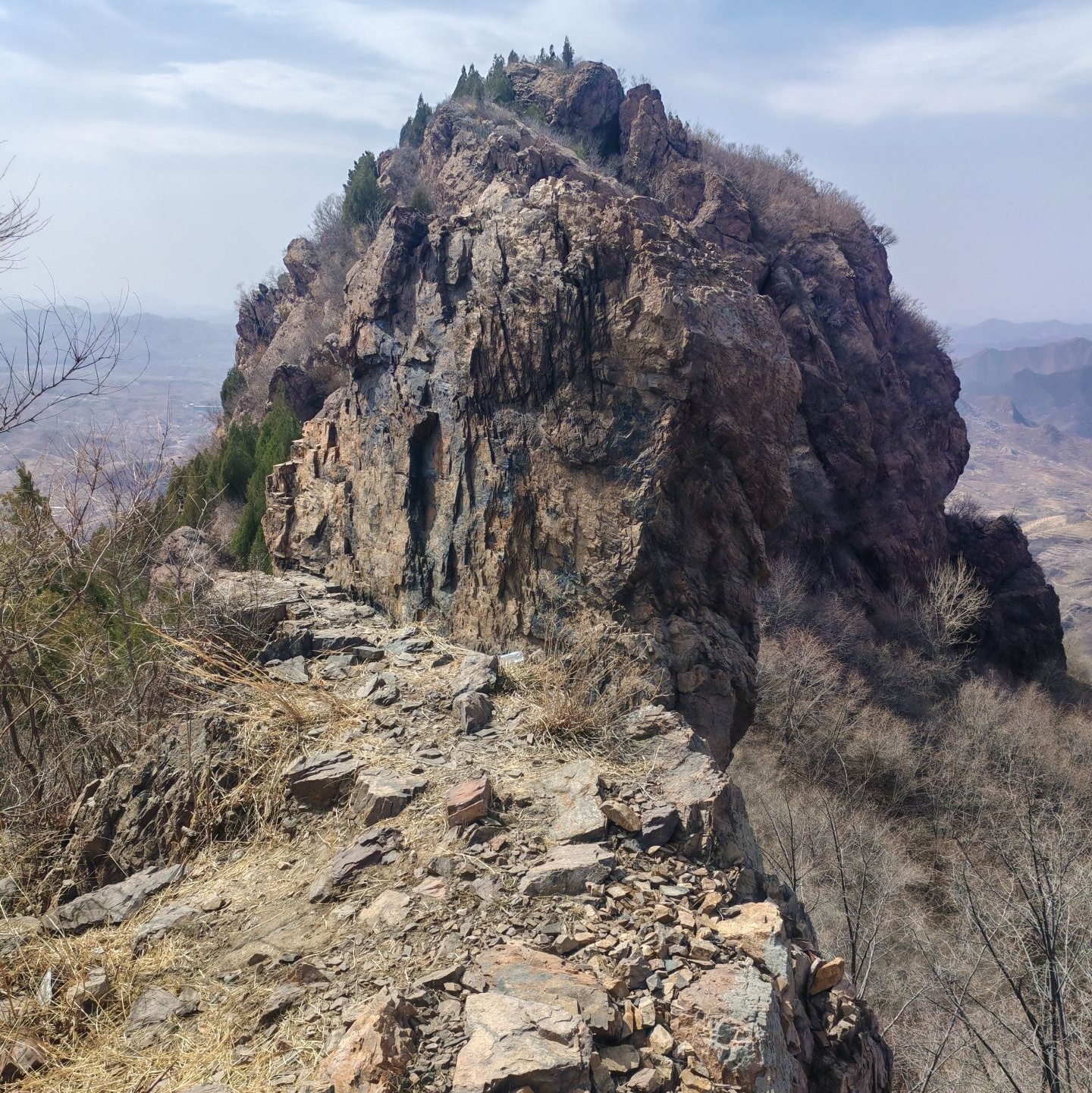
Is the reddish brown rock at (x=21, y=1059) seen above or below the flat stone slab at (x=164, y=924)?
above

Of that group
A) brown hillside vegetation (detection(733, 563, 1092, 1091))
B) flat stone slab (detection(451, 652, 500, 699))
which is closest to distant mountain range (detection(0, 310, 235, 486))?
flat stone slab (detection(451, 652, 500, 699))

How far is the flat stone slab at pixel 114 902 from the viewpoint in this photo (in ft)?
12.4

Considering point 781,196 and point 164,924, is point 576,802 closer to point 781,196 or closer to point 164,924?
point 164,924

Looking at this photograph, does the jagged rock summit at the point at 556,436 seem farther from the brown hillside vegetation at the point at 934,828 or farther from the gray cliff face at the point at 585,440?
the brown hillside vegetation at the point at 934,828

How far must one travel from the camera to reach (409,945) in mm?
3010

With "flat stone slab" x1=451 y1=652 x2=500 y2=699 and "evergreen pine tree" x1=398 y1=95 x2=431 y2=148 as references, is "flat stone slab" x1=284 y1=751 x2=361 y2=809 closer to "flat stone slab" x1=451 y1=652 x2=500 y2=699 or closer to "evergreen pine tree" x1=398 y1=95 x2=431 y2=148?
"flat stone slab" x1=451 y1=652 x2=500 y2=699

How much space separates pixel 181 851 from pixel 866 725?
66.3 ft

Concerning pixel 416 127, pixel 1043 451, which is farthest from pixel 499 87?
pixel 1043 451

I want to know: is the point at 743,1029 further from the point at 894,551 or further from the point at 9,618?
the point at 894,551

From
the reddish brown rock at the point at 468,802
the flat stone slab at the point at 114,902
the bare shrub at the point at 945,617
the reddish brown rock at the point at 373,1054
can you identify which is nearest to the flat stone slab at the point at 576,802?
the reddish brown rock at the point at 468,802

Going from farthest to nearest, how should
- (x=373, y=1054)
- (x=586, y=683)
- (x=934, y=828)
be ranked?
1. (x=934, y=828)
2. (x=586, y=683)
3. (x=373, y=1054)

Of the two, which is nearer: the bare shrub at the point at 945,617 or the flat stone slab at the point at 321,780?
the flat stone slab at the point at 321,780

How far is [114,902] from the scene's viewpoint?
3.89 metres

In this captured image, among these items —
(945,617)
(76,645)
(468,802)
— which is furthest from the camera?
(945,617)
